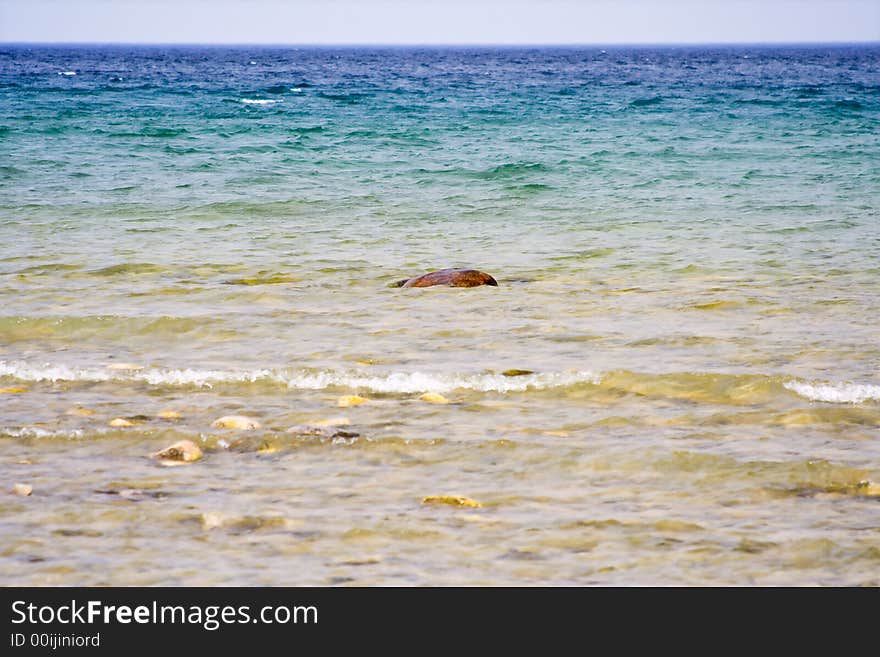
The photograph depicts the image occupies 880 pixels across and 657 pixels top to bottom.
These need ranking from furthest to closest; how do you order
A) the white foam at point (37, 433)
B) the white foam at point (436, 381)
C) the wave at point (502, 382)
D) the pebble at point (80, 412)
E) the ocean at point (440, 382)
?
the white foam at point (436, 381)
the wave at point (502, 382)
the pebble at point (80, 412)
the white foam at point (37, 433)
the ocean at point (440, 382)

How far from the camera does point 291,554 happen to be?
3994 millimetres

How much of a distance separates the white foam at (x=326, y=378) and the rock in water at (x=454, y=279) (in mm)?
2948

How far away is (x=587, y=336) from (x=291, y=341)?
6.88ft

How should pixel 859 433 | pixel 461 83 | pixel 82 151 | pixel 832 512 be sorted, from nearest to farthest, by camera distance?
pixel 832 512, pixel 859 433, pixel 82 151, pixel 461 83

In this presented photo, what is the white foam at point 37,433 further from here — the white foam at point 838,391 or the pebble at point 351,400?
the white foam at point 838,391

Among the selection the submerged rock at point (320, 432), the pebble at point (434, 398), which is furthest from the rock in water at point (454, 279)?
the submerged rock at point (320, 432)

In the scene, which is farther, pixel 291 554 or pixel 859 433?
pixel 859 433

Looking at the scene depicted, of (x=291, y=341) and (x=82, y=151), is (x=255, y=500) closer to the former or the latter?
(x=291, y=341)

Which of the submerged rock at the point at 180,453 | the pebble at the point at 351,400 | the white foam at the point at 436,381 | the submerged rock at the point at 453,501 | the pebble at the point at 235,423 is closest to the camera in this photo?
the submerged rock at the point at 453,501

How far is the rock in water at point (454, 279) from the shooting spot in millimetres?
9492

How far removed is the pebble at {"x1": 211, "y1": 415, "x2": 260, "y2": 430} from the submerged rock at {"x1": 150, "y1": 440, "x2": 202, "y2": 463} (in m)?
0.41

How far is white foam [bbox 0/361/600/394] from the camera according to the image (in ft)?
20.9

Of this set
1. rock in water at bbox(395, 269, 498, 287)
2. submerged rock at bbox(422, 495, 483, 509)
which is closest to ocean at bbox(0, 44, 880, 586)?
submerged rock at bbox(422, 495, 483, 509)
